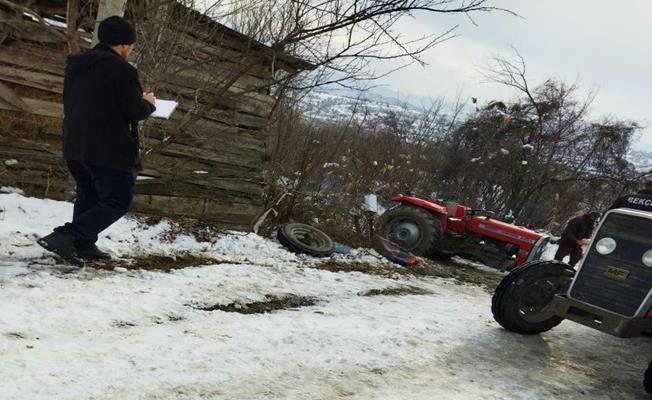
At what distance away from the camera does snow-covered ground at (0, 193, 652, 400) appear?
9.28 feet

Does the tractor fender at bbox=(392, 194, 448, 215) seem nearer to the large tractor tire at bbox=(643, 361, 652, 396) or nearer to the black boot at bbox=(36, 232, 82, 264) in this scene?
the large tractor tire at bbox=(643, 361, 652, 396)

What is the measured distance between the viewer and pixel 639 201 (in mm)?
4633

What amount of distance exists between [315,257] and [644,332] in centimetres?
395

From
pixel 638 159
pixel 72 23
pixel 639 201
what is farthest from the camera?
pixel 638 159

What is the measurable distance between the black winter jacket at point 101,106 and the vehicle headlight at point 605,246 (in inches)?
151

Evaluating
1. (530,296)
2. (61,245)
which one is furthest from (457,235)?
(61,245)

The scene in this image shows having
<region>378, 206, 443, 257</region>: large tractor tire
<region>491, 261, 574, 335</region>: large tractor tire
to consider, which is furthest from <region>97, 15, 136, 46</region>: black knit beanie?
<region>378, 206, 443, 257</region>: large tractor tire

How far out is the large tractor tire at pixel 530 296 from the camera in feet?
16.1

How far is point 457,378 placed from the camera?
3.59 m

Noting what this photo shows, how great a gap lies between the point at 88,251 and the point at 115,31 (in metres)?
1.81

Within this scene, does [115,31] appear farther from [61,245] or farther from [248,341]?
[248,341]

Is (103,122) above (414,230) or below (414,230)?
above

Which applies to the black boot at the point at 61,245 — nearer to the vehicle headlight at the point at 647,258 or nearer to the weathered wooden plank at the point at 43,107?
the weathered wooden plank at the point at 43,107

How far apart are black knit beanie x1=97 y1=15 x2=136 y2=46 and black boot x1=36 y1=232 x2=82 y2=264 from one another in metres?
1.54
